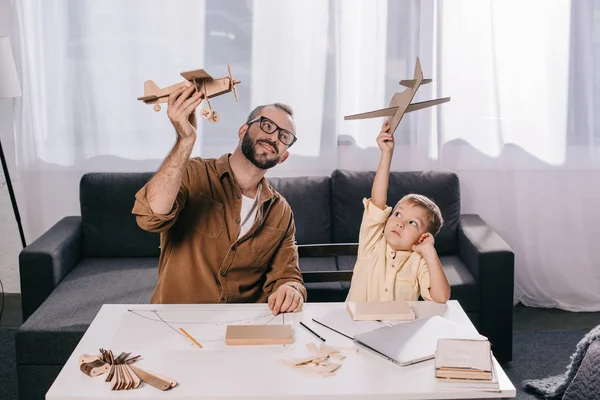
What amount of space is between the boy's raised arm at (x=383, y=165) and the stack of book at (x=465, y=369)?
0.78m

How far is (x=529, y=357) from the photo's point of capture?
3.61m

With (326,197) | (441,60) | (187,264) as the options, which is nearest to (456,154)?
(441,60)

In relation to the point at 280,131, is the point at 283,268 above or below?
below

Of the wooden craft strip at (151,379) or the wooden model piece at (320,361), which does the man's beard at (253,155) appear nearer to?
the wooden model piece at (320,361)

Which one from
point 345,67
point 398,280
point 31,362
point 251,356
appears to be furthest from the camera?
point 345,67

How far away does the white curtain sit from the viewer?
163 inches

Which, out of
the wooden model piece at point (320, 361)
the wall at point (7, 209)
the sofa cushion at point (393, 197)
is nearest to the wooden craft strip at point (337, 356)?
the wooden model piece at point (320, 361)

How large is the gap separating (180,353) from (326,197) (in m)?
2.07

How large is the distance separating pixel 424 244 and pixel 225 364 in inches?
34.0

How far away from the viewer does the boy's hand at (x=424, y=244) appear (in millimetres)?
2500

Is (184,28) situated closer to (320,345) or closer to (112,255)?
(112,255)

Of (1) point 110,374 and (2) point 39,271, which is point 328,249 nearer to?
(2) point 39,271

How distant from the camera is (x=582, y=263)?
4387 millimetres

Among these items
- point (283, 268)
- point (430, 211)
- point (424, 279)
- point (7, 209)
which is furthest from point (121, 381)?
point (7, 209)
